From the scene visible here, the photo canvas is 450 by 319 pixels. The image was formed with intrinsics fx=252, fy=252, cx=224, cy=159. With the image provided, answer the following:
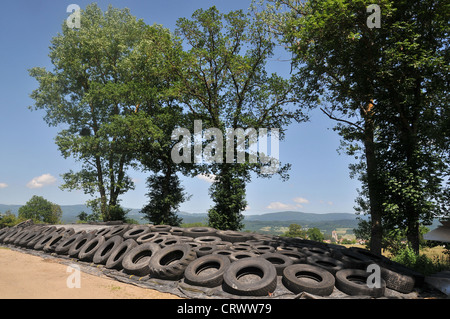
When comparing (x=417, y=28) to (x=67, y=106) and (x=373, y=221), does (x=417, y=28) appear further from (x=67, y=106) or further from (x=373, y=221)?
(x=67, y=106)

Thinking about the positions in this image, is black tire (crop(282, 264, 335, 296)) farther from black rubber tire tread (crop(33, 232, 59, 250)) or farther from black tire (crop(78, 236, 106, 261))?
black rubber tire tread (crop(33, 232, 59, 250))

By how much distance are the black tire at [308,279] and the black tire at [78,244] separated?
9.11 metres

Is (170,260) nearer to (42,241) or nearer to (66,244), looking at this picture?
(66,244)

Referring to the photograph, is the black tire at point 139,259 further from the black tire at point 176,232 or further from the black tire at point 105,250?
the black tire at point 176,232

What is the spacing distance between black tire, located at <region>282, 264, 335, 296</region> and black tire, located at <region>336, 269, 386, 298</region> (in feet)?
0.88

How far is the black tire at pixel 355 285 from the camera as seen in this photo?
6555 mm

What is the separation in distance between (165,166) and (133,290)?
1881 cm

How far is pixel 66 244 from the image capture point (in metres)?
12.3

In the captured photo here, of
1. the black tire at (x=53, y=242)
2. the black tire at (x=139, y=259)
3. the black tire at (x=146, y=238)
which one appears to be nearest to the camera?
the black tire at (x=139, y=259)

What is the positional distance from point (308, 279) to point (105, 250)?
828cm

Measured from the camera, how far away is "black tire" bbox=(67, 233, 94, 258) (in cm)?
1102

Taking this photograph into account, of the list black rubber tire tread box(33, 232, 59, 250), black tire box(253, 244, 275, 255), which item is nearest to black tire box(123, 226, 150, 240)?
black rubber tire tread box(33, 232, 59, 250)

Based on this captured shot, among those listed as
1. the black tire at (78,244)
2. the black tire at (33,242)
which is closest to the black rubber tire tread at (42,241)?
the black tire at (33,242)

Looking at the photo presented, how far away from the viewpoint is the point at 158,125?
23.9m
